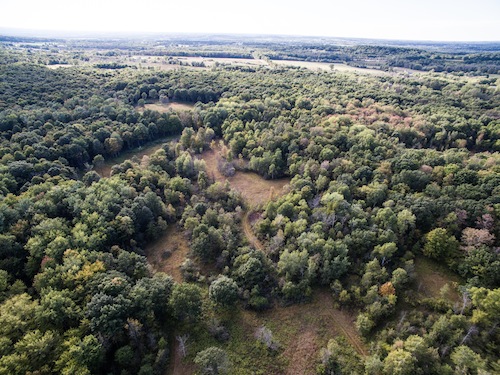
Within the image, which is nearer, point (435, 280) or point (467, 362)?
point (467, 362)

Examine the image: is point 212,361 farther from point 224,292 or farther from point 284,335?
point 284,335

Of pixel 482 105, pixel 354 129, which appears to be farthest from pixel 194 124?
pixel 482 105

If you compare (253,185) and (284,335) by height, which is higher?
(253,185)

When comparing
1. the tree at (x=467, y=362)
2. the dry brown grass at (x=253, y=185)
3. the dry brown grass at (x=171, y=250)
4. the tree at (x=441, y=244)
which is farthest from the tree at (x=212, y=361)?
the tree at (x=441, y=244)

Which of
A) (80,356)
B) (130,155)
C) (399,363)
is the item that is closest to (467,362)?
(399,363)

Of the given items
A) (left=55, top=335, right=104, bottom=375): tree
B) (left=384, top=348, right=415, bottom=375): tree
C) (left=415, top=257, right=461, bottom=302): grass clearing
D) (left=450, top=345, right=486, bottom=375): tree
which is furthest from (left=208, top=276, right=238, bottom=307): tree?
(left=415, top=257, right=461, bottom=302): grass clearing

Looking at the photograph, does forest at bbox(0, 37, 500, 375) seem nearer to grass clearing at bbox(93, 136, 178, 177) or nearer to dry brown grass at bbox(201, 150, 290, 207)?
dry brown grass at bbox(201, 150, 290, 207)

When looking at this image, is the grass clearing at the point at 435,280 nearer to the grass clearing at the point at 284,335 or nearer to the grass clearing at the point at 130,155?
the grass clearing at the point at 284,335
